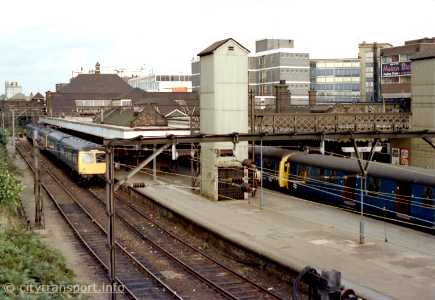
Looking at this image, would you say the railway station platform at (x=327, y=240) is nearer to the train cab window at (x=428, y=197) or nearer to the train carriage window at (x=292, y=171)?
the train cab window at (x=428, y=197)

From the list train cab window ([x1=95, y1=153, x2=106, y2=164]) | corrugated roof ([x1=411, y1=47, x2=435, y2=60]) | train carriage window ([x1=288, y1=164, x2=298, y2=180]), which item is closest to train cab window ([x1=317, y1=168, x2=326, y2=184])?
train carriage window ([x1=288, y1=164, x2=298, y2=180])

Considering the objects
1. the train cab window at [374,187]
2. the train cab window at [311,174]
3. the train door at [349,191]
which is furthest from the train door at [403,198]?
the train cab window at [311,174]

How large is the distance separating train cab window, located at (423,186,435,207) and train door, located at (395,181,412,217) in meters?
0.81

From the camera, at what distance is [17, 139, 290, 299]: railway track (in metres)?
14.3

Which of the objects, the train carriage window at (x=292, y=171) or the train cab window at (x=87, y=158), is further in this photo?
the train cab window at (x=87, y=158)

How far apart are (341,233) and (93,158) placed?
755 inches

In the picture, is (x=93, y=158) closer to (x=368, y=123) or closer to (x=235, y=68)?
(x=235, y=68)

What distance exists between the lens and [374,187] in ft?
70.2

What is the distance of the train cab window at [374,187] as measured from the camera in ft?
69.4

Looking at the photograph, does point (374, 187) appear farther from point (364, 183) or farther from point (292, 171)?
point (292, 171)

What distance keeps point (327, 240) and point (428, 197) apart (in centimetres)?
417

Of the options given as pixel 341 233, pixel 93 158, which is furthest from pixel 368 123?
pixel 93 158

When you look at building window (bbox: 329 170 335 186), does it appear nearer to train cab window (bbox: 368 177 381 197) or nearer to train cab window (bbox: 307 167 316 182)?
train cab window (bbox: 307 167 316 182)

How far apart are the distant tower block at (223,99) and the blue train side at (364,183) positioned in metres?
3.62
